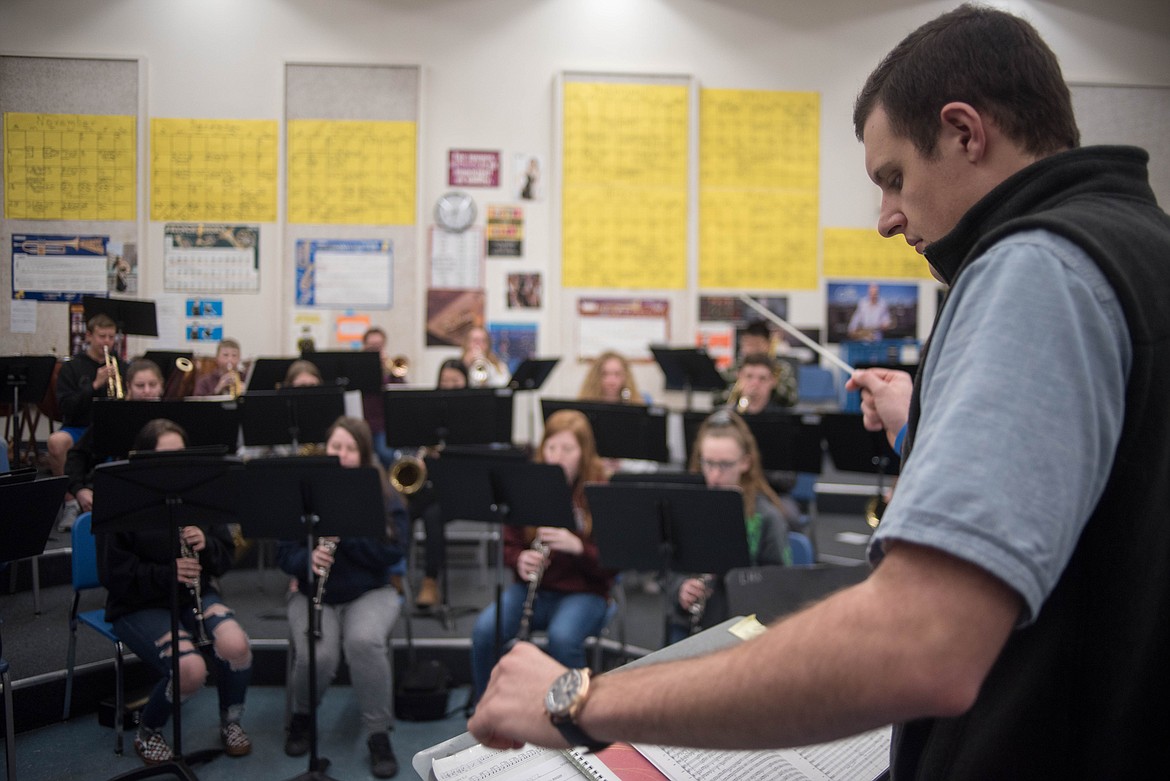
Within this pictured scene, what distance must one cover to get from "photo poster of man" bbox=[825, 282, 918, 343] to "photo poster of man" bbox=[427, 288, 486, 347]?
128 inches

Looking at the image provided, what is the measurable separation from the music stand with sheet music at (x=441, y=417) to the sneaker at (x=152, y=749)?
6.83 ft

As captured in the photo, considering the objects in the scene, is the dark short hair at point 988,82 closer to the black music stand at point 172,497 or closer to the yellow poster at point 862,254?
the black music stand at point 172,497

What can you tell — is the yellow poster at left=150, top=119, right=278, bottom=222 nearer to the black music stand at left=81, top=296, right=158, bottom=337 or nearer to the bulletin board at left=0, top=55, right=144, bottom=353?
the bulletin board at left=0, top=55, right=144, bottom=353

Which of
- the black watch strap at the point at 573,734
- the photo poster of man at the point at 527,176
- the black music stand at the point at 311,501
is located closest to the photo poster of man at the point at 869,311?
the photo poster of man at the point at 527,176

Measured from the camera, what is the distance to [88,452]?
11.8 feet

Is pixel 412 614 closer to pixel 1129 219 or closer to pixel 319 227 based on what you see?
pixel 319 227

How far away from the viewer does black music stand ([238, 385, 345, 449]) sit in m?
5.01

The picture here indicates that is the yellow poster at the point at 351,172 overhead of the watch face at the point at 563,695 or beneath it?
overhead

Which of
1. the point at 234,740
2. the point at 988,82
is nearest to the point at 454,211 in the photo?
the point at 234,740

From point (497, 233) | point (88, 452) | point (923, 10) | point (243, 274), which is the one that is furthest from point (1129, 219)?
point (923, 10)

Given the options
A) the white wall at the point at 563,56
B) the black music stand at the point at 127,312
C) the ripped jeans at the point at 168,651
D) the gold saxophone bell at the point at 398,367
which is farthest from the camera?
the white wall at the point at 563,56

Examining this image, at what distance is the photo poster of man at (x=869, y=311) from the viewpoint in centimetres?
805

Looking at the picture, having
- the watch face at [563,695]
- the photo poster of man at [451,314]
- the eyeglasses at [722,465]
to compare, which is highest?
the photo poster of man at [451,314]

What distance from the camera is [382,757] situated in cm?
373
